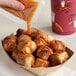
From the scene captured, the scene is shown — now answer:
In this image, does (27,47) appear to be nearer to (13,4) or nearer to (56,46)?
(56,46)

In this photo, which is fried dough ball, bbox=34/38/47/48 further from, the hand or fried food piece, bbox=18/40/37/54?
the hand

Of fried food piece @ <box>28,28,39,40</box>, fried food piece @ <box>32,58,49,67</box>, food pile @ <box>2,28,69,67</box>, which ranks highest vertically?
fried food piece @ <box>28,28,39,40</box>

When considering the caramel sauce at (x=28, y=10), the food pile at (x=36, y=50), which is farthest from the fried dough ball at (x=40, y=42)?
the caramel sauce at (x=28, y=10)

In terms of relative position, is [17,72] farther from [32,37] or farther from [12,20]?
A: [12,20]

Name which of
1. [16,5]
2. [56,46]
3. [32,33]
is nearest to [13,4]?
[16,5]

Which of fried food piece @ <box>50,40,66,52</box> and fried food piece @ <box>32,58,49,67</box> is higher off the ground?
fried food piece @ <box>50,40,66,52</box>

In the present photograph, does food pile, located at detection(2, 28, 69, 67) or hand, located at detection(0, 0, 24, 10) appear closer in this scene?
food pile, located at detection(2, 28, 69, 67)

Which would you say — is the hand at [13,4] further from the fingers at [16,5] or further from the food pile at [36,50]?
the food pile at [36,50]

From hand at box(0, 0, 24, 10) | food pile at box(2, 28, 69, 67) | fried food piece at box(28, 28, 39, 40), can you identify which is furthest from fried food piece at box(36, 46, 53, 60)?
hand at box(0, 0, 24, 10)
